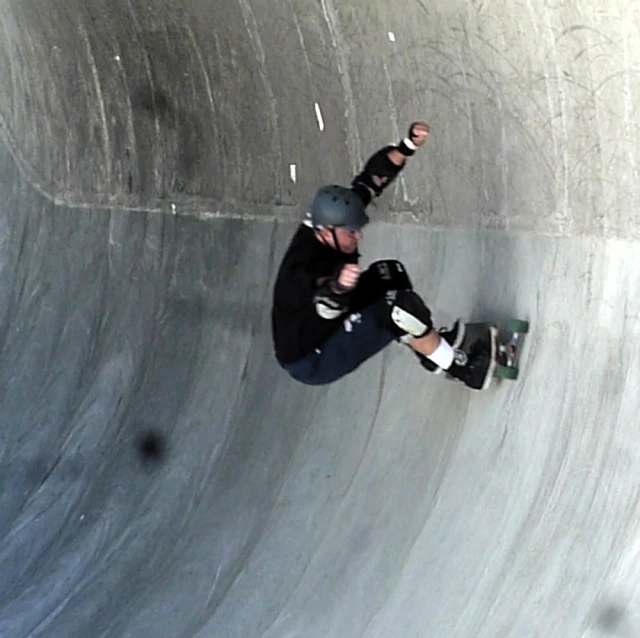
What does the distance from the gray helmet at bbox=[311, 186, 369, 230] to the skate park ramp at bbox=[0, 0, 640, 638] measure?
0.79m

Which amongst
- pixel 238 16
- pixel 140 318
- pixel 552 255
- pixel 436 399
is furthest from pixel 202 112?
pixel 552 255

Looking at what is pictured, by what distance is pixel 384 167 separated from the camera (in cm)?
525

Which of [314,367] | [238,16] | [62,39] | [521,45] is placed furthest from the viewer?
[62,39]

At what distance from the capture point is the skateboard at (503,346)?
15.9 feet

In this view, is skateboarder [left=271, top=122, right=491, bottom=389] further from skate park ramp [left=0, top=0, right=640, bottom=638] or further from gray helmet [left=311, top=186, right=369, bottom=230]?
skate park ramp [left=0, top=0, right=640, bottom=638]

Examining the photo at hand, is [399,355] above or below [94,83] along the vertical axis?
below

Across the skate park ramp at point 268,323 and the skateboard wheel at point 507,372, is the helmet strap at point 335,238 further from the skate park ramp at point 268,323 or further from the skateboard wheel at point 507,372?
the skateboard wheel at point 507,372

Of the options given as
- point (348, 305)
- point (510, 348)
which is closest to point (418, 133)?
point (348, 305)

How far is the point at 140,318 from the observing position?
317 inches

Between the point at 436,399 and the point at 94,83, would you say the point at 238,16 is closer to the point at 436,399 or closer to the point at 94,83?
the point at 94,83

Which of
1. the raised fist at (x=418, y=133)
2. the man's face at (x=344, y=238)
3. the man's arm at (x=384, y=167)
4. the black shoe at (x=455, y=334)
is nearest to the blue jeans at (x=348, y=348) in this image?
the man's face at (x=344, y=238)

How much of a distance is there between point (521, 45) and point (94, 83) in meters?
5.30

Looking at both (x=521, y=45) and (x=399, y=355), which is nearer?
(x=521, y=45)

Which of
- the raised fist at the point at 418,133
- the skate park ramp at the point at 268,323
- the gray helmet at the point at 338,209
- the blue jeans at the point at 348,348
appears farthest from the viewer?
the raised fist at the point at 418,133
